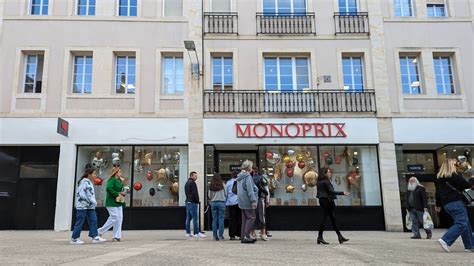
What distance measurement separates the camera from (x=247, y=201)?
29.1 feet

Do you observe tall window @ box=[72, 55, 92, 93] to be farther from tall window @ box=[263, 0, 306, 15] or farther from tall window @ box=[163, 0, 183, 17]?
tall window @ box=[263, 0, 306, 15]

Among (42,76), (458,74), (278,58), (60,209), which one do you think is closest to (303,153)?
(278,58)

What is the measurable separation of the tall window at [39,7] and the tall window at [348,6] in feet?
36.2

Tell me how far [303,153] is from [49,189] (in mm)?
9033

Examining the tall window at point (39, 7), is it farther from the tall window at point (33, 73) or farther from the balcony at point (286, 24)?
the balcony at point (286, 24)

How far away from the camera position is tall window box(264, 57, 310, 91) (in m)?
15.2

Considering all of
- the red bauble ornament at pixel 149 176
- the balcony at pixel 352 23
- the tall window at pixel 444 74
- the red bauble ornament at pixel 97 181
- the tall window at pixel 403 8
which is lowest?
the red bauble ornament at pixel 97 181

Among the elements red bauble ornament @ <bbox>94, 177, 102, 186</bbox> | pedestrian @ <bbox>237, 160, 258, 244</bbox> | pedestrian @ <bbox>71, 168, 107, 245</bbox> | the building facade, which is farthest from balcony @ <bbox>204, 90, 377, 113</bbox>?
pedestrian @ <bbox>71, 168, 107, 245</bbox>

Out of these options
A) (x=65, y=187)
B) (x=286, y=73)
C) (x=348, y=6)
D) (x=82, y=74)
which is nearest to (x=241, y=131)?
(x=286, y=73)

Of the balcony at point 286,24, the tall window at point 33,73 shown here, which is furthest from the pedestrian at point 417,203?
the tall window at point 33,73

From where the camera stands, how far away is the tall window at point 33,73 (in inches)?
585

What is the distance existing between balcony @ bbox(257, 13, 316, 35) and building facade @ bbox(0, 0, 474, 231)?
2.0 inches

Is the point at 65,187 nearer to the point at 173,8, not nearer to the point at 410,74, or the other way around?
the point at 173,8

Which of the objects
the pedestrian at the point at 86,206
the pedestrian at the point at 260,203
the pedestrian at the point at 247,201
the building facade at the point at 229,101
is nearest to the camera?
the pedestrian at the point at 247,201
